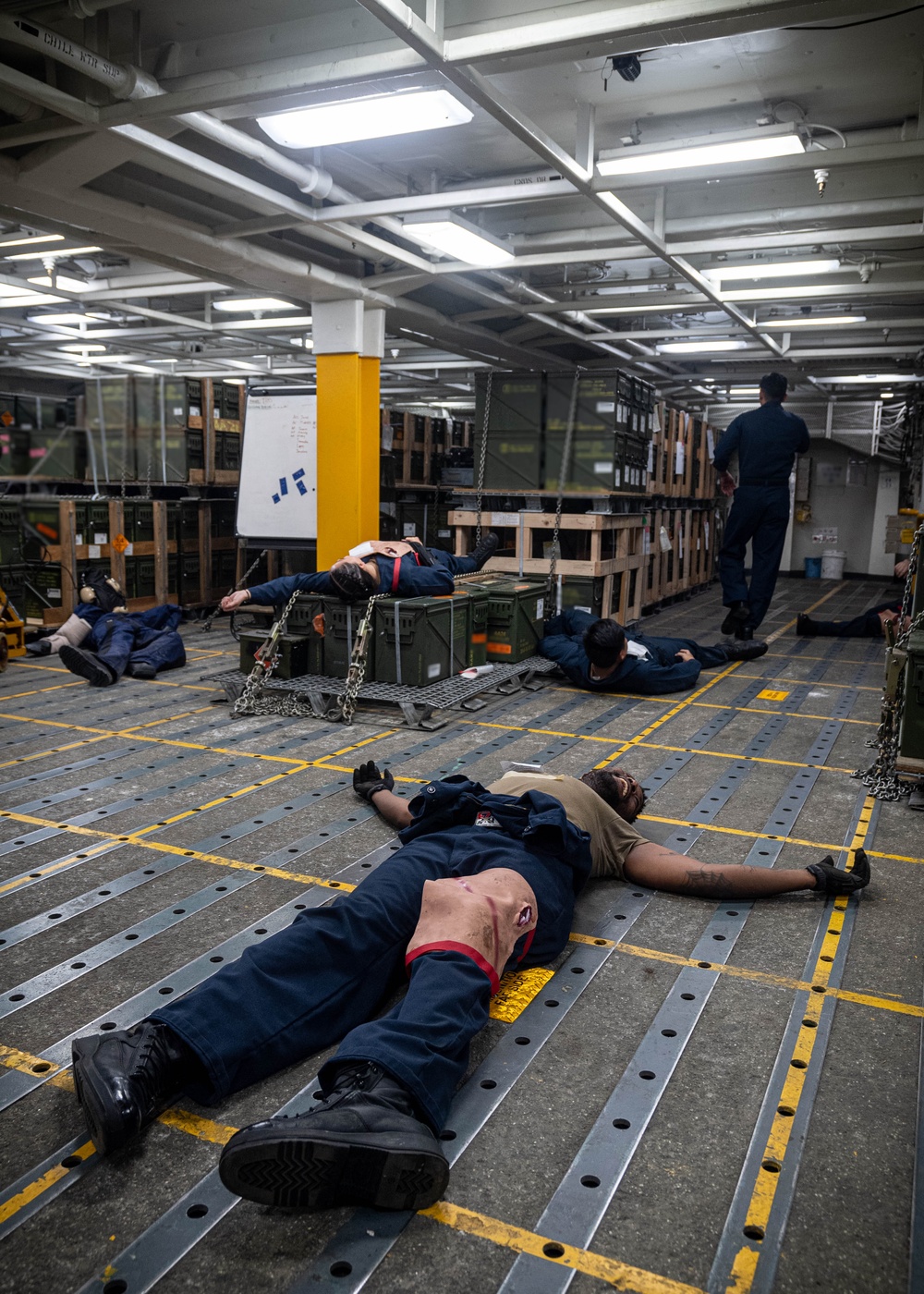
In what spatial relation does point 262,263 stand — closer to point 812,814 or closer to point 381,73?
point 381,73

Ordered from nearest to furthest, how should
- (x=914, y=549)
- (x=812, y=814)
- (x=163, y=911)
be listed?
(x=163, y=911), (x=812, y=814), (x=914, y=549)

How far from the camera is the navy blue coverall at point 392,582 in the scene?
25.6 ft

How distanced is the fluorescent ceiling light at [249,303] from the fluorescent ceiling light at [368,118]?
5698mm

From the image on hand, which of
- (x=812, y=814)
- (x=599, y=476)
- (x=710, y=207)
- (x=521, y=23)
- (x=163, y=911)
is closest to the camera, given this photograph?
(x=163, y=911)

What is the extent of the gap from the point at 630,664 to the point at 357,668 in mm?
2602

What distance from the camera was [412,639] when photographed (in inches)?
302

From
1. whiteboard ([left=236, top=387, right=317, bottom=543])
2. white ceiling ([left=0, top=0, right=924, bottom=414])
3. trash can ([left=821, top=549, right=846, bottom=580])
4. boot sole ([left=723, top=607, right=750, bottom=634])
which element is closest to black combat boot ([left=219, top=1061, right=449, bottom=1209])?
white ceiling ([left=0, top=0, right=924, bottom=414])

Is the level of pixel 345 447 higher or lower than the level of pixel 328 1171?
higher

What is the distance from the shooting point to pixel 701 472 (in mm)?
17422

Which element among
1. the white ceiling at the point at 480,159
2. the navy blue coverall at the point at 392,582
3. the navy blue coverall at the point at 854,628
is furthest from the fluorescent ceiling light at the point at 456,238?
the navy blue coverall at the point at 854,628

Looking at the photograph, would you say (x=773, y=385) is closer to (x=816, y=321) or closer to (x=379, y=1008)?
(x=816, y=321)

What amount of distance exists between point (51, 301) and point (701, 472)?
36.9 ft

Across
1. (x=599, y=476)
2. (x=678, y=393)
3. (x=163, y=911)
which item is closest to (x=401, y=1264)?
(x=163, y=911)

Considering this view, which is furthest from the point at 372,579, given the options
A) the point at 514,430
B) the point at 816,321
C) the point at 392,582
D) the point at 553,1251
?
the point at 816,321
